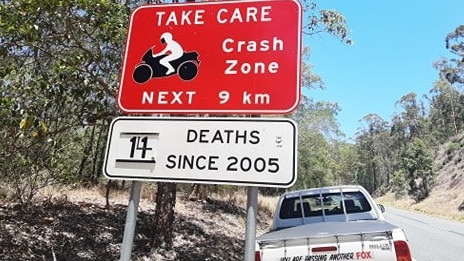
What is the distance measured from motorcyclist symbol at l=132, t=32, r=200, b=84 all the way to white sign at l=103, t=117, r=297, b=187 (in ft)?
0.82

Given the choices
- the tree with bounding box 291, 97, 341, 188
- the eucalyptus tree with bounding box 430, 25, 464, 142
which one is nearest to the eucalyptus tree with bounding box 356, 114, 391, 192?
the eucalyptus tree with bounding box 430, 25, 464, 142

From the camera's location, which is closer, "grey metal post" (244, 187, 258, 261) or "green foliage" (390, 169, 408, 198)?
"grey metal post" (244, 187, 258, 261)

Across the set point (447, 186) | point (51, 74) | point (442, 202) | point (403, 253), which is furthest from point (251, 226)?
point (447, 186)

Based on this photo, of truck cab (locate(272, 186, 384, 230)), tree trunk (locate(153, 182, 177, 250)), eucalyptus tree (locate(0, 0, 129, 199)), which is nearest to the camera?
eucalyptus tree (locate(0, 0, 129, 199))

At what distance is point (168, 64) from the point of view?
2023mm

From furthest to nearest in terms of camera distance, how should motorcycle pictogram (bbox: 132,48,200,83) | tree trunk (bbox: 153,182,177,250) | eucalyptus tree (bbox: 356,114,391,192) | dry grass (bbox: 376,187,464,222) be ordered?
1. eucalyptus tree (bbox: 356,114,391,192)
2. dry grass (bbox: 376,187,464,222)
3. tree trunk (bbox: 153,182,177,250)
4. motorcycle pictogram (bbox: 132,48,200,83)

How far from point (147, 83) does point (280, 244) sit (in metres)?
3.70

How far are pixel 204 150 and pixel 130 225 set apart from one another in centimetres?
53

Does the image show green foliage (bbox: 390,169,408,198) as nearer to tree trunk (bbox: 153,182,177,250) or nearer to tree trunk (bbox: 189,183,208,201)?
tree trunk (bbox: 189,183,208,201)

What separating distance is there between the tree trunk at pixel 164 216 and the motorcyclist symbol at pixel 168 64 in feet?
19.7

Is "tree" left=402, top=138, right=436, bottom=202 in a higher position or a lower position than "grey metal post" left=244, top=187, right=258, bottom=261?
higher

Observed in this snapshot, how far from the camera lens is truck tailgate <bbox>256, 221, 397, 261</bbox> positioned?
15.6ft

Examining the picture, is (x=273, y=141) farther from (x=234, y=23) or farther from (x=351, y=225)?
(x=351, y=225)

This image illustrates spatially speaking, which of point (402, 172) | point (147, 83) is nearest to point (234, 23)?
point (147, 83)
